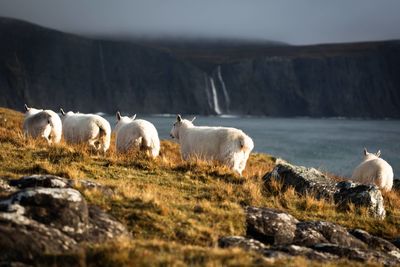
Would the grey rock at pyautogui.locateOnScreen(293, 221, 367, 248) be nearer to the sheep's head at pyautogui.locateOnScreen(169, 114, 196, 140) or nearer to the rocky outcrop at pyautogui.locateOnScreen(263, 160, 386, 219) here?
the rocky outcrop at pyautogui.locateOnScreen(263, 160, 386, 219)

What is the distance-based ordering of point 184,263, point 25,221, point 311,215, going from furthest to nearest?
point 311,215 < point 25,221 < point 184,263

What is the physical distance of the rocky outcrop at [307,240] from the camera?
25.2 feet

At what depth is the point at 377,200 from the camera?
1238cm

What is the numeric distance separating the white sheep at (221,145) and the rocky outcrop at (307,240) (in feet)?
16.8

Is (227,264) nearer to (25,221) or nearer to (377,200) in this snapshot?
(25,221)

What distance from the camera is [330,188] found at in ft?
42.9

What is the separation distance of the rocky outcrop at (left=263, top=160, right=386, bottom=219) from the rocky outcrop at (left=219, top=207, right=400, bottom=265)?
96.7 inches

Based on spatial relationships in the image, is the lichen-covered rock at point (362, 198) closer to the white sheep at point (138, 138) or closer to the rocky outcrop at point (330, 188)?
the rocky outcrop at point (330, 188)

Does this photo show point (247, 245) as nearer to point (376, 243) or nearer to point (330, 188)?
point (376, 243)

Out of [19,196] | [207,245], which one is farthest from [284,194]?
[19,196]

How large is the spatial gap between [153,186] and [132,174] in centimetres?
143

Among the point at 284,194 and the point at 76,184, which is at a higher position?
the point at 76,184

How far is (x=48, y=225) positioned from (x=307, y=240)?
4686mm

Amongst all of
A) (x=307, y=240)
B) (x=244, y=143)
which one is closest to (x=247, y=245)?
(x=307, y=240)
